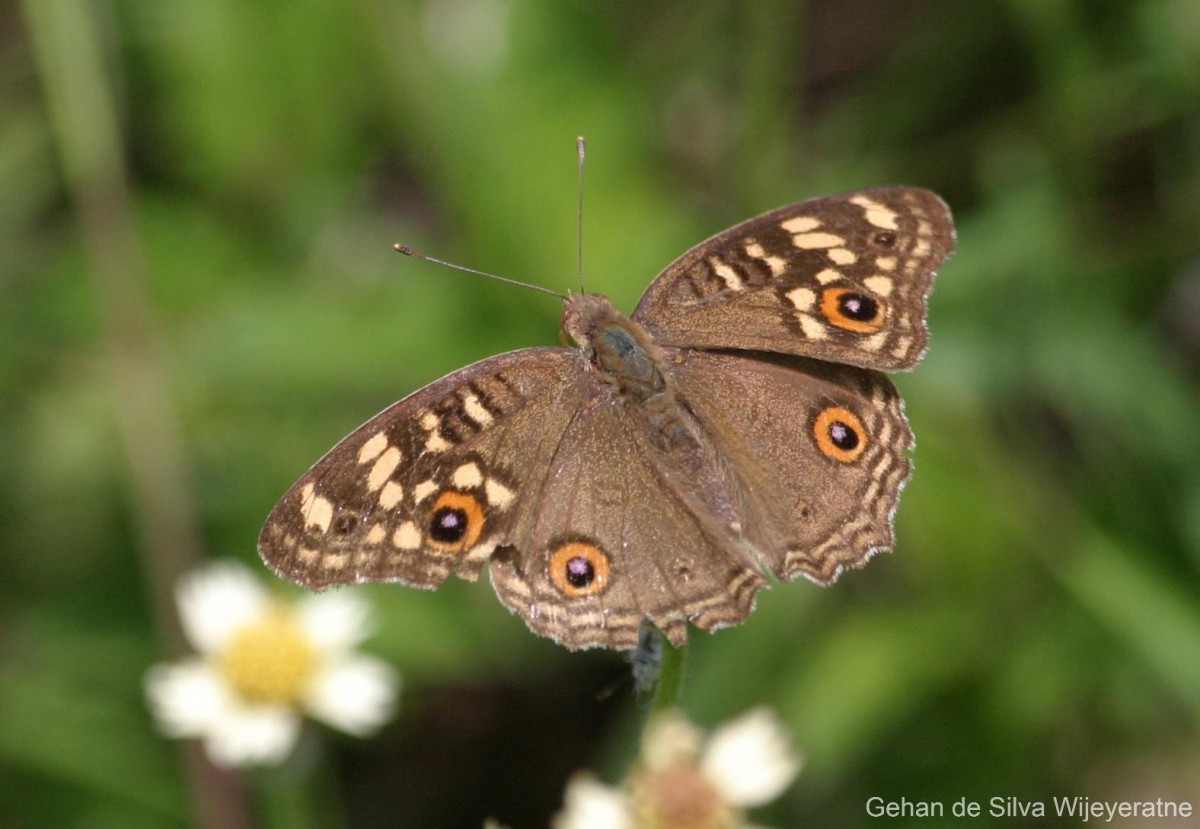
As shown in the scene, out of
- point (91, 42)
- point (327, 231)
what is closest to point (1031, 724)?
point (327, 231)

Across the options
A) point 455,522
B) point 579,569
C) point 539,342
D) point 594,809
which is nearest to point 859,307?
point 579,569

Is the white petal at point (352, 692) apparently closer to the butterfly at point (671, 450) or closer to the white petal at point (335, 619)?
the white petal at point (335, 619)

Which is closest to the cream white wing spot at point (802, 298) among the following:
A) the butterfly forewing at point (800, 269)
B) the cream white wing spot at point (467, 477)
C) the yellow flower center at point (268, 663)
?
the butterfly forewing at point (800, 269)

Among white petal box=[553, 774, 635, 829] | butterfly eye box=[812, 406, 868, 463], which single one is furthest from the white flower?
butterfly eye box=[812, 406, 868, 463]

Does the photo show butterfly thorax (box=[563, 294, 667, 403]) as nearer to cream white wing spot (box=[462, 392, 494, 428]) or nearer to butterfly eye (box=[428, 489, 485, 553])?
cream white wing spot (box=[462, 392, 494, 428])

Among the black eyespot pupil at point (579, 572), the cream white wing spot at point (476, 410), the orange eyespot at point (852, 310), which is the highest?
the orange eyespot at point (852, 310)

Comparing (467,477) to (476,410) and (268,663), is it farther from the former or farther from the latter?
(268,663)

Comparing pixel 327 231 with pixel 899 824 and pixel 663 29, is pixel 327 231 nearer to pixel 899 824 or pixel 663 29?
pixel 663 29
